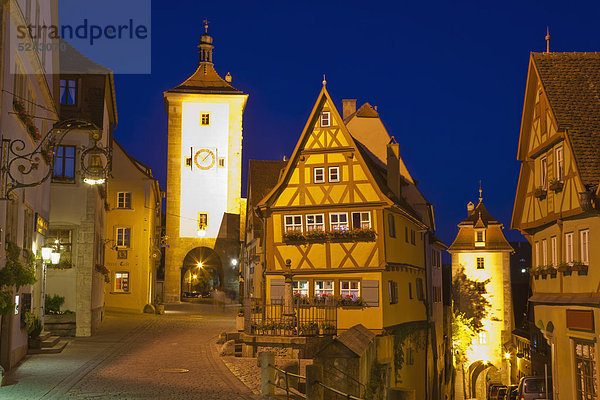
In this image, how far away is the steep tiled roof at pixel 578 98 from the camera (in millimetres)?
20906

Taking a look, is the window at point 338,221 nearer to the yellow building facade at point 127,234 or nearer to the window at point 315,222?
the window at point 315,222

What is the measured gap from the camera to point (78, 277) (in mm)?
29000

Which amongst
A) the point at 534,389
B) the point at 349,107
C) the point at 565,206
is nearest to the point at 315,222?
the point at 534,389

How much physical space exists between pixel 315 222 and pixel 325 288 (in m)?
2.70

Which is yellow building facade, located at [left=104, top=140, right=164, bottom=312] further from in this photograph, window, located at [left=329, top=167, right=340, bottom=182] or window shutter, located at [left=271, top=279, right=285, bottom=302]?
window, located at [left=329, top=167, right=340, bottom=182]

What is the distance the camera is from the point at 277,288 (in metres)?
30.3

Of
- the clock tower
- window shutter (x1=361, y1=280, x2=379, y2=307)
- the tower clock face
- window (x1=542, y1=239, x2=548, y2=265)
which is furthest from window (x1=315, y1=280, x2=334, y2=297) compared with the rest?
the tower clock face

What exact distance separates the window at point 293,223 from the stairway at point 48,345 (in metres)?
9.82

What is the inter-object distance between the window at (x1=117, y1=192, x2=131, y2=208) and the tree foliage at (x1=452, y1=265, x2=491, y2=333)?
2389 cm

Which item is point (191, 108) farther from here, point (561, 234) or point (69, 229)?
point (561, 234)

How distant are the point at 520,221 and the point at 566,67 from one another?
6.18 m

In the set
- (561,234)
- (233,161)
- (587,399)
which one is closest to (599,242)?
(561,234)

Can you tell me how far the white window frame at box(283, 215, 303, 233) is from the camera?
30.4 metres

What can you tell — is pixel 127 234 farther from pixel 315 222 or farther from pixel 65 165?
pixel 315 222
